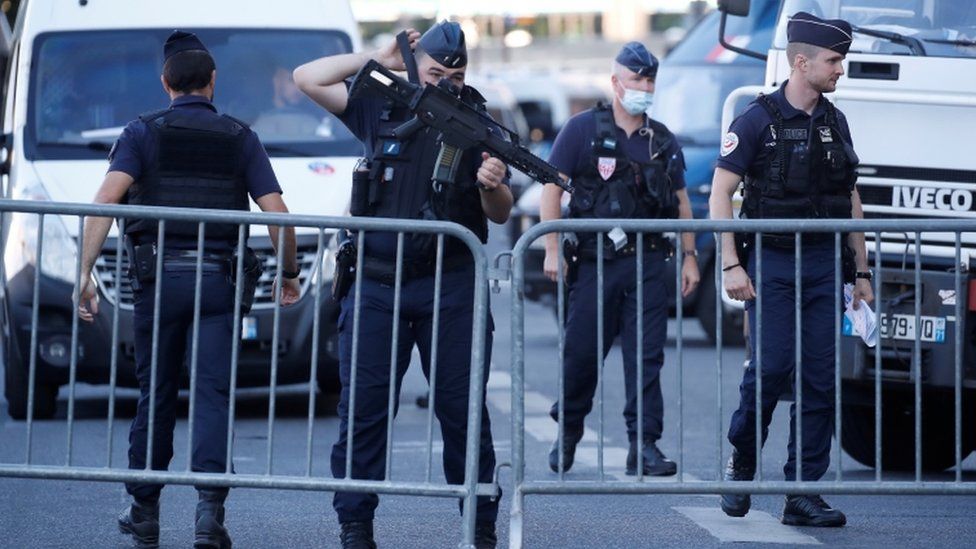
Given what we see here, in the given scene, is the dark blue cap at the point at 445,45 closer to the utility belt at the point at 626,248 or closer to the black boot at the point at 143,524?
the black boot at the point at 143,524

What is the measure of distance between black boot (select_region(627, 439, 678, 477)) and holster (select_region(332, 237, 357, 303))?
251cm

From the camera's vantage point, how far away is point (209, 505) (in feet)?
22.8

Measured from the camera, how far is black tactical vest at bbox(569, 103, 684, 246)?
30.2ft

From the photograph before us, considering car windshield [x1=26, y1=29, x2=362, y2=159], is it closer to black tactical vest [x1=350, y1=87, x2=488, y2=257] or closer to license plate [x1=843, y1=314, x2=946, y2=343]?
license plate [x1=843, y1=314, x2=946, y2=343]

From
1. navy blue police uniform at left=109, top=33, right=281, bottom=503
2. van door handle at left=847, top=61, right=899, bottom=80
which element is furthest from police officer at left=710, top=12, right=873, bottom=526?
navy blue police uniform at left=109, top=33, right=281, bottom=503

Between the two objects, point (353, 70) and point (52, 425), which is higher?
point (353, 70)

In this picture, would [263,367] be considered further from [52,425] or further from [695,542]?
[695,542]

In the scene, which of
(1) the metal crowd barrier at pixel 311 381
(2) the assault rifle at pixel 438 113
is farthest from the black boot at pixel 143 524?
(2) the assault rifle at pixel 438 113

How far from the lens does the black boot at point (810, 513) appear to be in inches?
297

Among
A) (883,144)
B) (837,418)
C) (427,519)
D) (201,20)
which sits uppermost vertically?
(201,20)

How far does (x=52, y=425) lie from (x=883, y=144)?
15.6 ft

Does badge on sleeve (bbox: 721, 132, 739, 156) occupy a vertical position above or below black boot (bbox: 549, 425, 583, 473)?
above

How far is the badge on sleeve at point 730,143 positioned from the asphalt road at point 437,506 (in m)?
1.02

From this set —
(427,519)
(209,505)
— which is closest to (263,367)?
(427,519)
